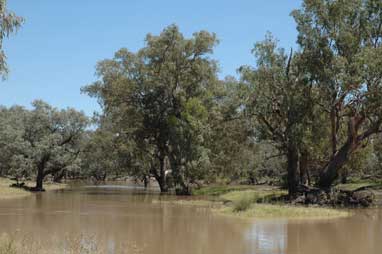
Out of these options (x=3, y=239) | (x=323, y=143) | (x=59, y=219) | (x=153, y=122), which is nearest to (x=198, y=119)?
(x=153, y=122)

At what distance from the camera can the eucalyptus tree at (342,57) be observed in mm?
34875

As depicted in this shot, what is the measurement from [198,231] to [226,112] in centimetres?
2325

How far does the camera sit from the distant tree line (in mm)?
36656

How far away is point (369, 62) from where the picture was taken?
33.6 meters

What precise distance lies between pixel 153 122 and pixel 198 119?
6.04 m

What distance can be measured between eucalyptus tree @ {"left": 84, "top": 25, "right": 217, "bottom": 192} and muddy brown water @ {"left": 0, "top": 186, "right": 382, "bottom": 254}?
57.5 feet

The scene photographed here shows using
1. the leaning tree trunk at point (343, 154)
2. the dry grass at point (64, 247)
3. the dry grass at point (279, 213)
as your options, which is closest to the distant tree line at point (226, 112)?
the leaning tree trunk at point (343, 154)

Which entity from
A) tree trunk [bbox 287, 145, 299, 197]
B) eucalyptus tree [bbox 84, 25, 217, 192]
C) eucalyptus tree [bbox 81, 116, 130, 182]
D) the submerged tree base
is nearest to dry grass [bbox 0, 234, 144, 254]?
the submerged tree base

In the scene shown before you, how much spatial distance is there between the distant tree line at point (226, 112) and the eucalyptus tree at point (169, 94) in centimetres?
10

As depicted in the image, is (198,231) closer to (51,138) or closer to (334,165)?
(334,165)

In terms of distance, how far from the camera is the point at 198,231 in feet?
68.9

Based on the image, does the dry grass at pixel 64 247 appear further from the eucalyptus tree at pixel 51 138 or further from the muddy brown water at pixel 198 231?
the eucalyptus tree at pixel 51 138

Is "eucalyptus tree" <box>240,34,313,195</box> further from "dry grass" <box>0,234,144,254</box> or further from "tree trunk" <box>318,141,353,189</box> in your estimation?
"dry grass" <box>0,234,144,254</box>

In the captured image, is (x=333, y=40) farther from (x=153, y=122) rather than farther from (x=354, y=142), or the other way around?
(x=153, y=122)
